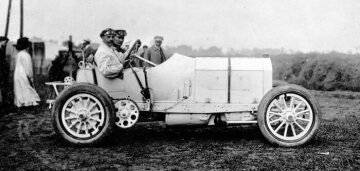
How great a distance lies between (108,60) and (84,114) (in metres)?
0.90

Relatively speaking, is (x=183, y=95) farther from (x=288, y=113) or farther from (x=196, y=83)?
(x=288, y=113)

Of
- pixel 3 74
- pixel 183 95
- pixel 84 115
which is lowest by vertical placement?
pixel 84 115

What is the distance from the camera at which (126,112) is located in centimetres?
664

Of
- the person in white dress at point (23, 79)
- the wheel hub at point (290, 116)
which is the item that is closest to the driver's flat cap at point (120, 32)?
the wheel hub at point (290, 116)

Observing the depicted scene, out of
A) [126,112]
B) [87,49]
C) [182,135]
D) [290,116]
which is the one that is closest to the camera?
[290,116]

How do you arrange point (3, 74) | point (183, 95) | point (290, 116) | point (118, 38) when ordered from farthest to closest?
point (3, 74) → point (118, 38) → point (183, 95) → point (290, 116)

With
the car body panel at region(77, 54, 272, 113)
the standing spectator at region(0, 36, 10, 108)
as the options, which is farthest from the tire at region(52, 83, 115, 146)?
the standing spectator at region(0, 36, 10, 108)

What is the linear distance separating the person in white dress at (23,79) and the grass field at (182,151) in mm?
3744

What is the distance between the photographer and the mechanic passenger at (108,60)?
6.71 m

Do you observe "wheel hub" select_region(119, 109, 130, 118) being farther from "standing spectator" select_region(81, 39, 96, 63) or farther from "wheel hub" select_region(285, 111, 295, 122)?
"standing spectator" select_region(81, 39, 96, 63)

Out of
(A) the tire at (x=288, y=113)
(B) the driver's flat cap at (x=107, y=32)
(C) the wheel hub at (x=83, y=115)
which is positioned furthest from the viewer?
(B) the driver's flat cap at (x=107, y=32)

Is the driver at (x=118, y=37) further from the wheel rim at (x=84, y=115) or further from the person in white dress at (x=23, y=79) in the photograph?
the person in white dress at (x=23, y=79)

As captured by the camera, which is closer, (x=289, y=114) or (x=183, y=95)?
(x=289, y=114)

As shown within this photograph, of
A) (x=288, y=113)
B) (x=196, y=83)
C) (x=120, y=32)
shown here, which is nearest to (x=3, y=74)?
(x=120, y=32)
